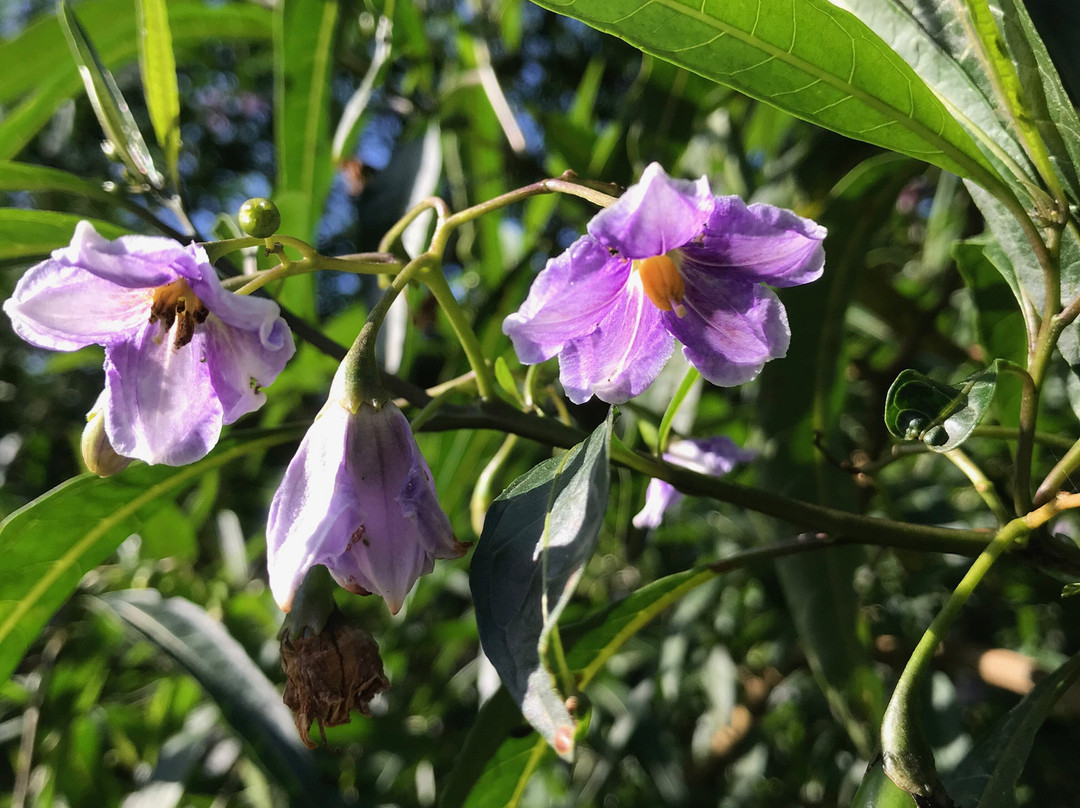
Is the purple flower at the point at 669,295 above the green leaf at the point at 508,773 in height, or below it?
above

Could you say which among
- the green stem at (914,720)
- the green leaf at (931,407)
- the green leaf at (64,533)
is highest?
the green leaf at (931,407)

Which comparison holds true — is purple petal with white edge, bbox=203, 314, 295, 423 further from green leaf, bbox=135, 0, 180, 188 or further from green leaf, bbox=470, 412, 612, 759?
green leaf, bbox=135, 0, 180, 188

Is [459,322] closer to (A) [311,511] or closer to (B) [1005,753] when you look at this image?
(A) [311,511]

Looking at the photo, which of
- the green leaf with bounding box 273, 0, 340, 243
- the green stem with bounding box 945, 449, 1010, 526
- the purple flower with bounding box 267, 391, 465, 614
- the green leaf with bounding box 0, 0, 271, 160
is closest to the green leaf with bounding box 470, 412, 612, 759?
the purple flower with bounding box 267, 391, 465, 614

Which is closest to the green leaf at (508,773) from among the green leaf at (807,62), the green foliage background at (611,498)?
the green foliage background at (611,498)

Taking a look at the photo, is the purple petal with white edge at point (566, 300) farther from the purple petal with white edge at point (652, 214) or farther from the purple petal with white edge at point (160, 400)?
the purple petal with white edge at point (160, 400)

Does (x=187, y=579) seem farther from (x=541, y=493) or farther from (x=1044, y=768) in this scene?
(x=1044, y=768)

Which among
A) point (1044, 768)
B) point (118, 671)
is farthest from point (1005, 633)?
point (118, 671)
